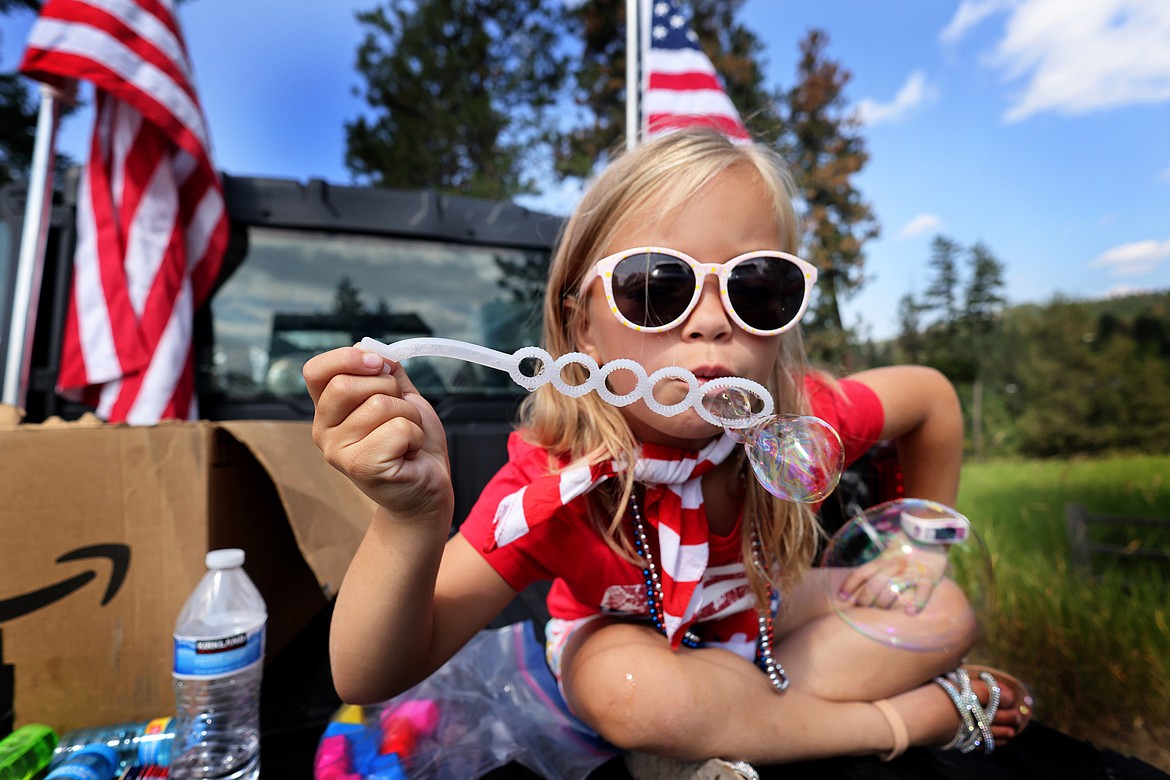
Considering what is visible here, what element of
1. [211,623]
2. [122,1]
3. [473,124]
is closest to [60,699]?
[211,623]

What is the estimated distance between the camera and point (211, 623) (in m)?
1.27

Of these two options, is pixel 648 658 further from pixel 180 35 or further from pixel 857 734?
pixel 180 35

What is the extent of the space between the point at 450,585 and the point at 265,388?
178 centimetres

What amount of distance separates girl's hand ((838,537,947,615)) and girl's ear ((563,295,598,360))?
2.20 ft

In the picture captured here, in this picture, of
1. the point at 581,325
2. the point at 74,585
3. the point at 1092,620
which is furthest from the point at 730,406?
the point at 1092,620

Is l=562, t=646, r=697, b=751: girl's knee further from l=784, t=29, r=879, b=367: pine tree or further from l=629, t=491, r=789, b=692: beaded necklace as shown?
l=784, t=29, r=879, b=367: pine tree

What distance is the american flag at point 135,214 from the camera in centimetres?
226

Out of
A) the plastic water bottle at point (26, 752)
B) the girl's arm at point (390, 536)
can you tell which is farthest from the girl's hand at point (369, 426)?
the plastic water bottle at point (26, 752)

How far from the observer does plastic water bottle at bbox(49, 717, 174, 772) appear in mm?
1089

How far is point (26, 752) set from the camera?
40.2 inches

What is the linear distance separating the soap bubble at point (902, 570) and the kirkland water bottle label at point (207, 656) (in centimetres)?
108

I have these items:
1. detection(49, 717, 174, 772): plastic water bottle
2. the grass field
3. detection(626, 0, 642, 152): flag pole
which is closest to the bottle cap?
detection(49, 717, 174, 772): plastic water bottle

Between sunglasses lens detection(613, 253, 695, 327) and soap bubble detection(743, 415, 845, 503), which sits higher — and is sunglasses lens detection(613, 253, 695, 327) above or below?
above

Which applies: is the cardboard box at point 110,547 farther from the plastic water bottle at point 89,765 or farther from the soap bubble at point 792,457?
the soap bubble at point 792,457
